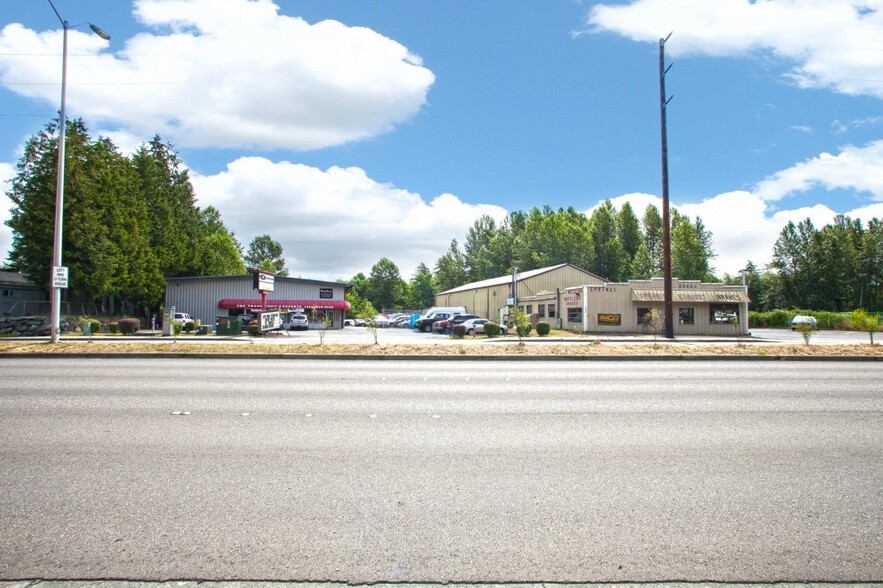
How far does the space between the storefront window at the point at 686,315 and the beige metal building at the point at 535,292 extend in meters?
9.29

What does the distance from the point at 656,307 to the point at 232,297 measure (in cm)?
3850

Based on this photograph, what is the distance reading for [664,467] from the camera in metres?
5.24

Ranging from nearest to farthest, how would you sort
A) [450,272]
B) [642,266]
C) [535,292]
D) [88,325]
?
1. [88,325]
2. [535,292]
3. [642,266]
4. [450,272]

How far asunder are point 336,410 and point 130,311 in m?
56.0

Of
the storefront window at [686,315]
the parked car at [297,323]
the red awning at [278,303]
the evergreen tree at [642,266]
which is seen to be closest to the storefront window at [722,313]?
the storefront window at [686,315]

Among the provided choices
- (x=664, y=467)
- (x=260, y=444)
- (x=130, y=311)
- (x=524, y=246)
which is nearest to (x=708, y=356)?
(x=664, y=467)

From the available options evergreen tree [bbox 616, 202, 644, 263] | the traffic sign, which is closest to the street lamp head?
the traffic sign

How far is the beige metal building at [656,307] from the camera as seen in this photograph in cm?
4034

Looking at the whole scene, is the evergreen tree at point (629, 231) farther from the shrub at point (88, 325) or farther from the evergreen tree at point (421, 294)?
the shrub at point (88, 325)

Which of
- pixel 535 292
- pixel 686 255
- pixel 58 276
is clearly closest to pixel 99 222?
pixel 58 276

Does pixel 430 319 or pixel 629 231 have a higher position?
pixel 629 231

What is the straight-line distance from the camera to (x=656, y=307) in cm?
4091

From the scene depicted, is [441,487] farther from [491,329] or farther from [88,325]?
[88,325]

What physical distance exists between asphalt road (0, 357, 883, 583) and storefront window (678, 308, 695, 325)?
3343 centimetres
